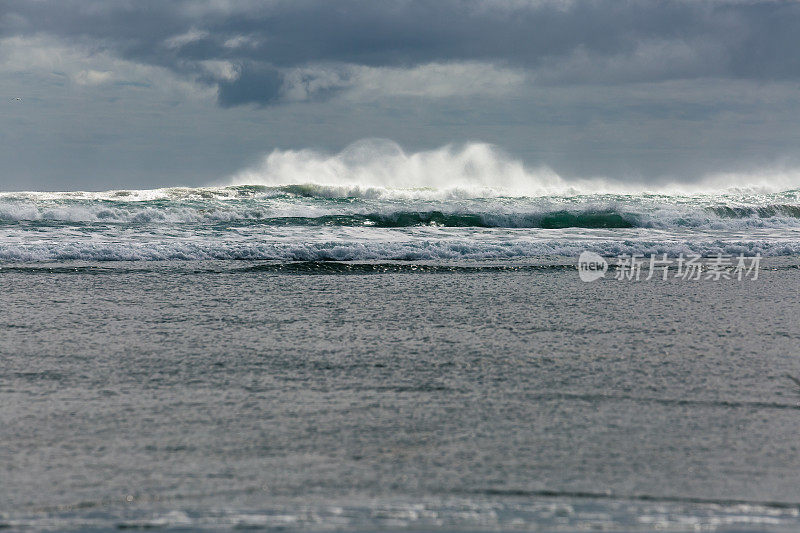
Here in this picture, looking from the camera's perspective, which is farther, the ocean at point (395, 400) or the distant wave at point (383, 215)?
the distant wave at point (383, 215)

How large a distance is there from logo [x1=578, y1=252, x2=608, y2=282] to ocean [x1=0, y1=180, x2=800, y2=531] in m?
0.19

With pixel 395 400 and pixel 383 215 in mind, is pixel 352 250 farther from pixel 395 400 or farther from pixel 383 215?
pixel 383 215

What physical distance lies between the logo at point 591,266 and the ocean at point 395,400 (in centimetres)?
19

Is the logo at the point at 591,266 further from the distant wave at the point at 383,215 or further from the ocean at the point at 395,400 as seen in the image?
the distant wave at the point at 383,215

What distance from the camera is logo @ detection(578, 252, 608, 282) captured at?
8.60m

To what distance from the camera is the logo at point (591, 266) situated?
860 cm

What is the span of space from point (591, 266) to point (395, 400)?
646 centimetres

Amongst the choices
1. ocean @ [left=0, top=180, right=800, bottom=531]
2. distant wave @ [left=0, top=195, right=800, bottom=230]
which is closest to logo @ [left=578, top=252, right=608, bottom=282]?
ocean @ [left=0, top=180, right=800, bottom=531]

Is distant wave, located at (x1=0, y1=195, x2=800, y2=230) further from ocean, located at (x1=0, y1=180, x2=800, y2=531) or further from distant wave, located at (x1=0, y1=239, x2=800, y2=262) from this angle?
ocean, located at (x1=0, y1=180, x2=800, y2=531)

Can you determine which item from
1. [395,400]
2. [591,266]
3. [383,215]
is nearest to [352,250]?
[591,266]

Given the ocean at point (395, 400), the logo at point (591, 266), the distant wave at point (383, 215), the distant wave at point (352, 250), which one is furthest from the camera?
the distant wave at point (383, 215)

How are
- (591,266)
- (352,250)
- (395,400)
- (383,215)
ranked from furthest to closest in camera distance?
(383,215) < (352,250) < (591,266) < (395,400)

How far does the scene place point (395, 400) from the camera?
3643 mm

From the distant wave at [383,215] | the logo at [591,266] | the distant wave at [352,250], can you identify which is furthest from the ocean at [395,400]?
the distant wave at [383,215]
